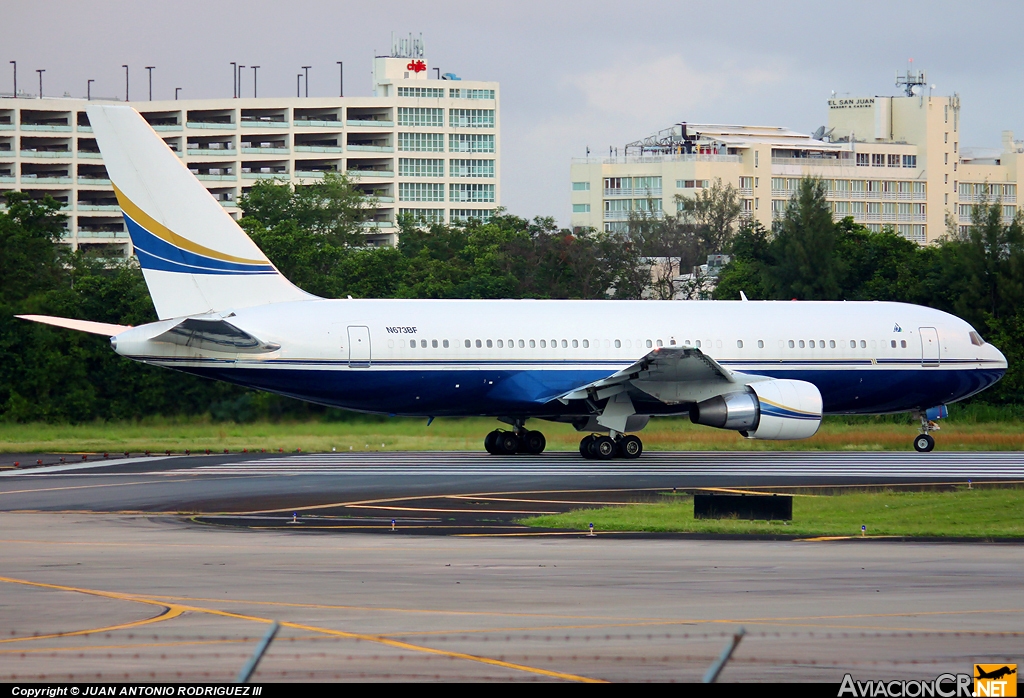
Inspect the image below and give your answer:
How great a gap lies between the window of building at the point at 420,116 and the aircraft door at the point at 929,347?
134 metres

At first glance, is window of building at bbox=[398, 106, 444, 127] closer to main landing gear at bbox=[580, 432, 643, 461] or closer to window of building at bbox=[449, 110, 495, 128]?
window of building at bbox=[449, 110, 495, 128]

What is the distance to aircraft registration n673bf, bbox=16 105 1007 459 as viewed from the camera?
113ft

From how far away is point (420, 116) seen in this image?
17062 cm

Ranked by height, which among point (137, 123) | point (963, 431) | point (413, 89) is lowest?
point (963, 431)

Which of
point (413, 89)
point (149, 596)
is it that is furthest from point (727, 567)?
point (413, 89)

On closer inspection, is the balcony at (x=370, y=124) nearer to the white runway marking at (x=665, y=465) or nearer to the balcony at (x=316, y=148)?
the balcony at (x=316, y=148)

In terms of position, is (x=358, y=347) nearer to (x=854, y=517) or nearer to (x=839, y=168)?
(x=854, y=517)

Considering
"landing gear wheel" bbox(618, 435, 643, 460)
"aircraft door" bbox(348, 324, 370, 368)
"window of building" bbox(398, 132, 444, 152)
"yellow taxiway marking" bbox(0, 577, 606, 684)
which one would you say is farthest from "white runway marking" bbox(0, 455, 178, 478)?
"window of building" bbox(398, 132, 444, 152)

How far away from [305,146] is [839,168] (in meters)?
64.0

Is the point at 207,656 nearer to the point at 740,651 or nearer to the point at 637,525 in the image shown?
the point at 740,651

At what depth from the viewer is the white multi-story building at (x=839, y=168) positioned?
563ft

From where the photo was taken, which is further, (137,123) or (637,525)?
(137,123)

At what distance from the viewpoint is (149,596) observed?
591 inches

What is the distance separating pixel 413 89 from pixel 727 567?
159083mm
